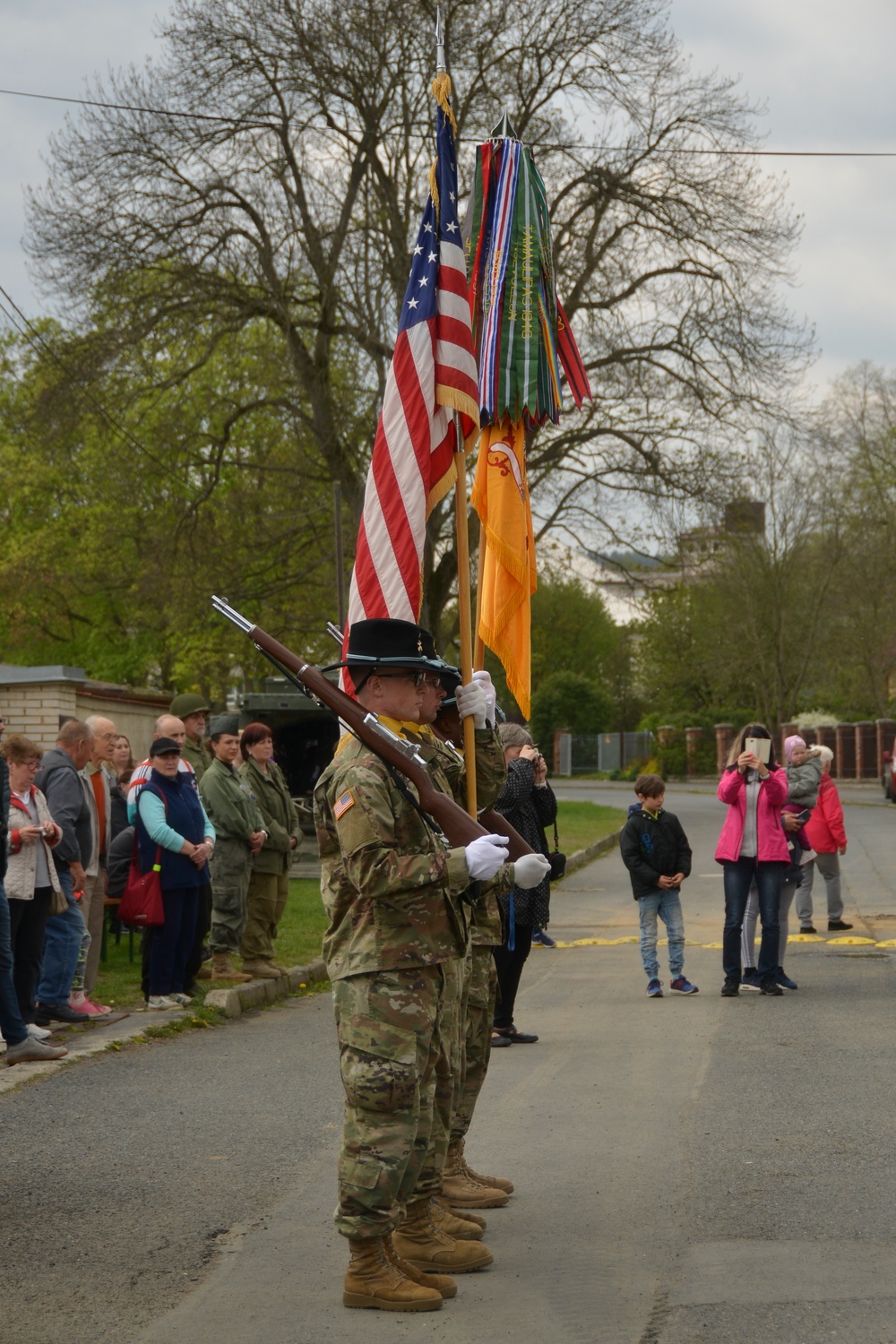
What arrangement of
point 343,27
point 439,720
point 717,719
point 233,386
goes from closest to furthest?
point 439,720
point 343,27
point 233,386
point 717,719

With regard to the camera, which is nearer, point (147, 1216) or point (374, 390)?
point (147, 1216)

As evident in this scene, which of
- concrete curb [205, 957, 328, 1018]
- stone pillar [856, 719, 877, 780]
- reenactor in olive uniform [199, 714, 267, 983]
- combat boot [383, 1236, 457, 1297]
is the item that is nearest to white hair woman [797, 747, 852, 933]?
concrete curb [205, 957, 328, 1018]

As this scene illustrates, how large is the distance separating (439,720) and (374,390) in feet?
70.6

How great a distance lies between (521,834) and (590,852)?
15.4 meters

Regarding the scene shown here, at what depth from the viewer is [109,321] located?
80.0ft

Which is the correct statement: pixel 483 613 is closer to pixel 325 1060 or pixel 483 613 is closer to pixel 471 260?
pixel 471 260

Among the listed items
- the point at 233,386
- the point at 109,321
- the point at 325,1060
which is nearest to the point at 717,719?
the point at 233,386

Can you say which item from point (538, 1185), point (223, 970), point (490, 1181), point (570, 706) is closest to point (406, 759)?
point (490, 1181)

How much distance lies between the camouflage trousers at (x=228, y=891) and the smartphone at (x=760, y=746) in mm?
3892

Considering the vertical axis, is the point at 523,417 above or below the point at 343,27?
below

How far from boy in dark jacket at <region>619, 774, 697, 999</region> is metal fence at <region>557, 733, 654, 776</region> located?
Answer: 187 ft

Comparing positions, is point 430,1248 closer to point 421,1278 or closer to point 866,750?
point 421,1278

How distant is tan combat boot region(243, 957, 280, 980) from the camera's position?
1117 centimetres

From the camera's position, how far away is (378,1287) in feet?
15.0
